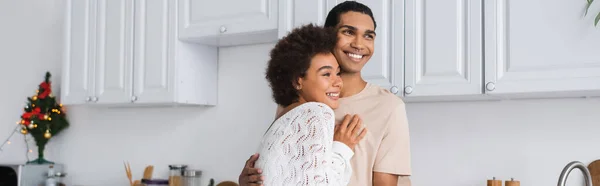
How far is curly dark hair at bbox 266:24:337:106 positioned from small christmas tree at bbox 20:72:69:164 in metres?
2.52

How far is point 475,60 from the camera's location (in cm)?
258

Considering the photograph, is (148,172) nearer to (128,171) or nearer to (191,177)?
(128,171)

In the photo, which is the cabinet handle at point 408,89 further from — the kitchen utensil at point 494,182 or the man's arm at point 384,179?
the man's arm at point 384,179

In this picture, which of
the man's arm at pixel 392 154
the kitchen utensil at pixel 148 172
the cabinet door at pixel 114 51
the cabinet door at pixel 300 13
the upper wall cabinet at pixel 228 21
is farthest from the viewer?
the kitchen utensil at pixel 148 172

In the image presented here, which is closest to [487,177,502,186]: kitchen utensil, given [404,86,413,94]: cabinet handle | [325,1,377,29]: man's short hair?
[404,86,413,94]: cabinet handle

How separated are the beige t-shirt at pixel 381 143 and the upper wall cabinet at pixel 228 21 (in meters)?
0.99

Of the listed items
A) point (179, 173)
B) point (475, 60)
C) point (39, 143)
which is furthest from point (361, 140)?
point (39, 143)

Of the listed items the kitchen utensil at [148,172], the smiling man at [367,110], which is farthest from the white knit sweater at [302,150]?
the kitchen utensil at [148,172]

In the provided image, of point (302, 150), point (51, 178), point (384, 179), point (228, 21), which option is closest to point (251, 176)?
point (302, 150)

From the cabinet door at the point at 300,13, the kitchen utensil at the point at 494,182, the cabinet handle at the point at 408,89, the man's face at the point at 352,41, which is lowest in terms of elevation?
the kitchen utensil at the point at 494,182

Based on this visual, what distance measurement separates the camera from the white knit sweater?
1817mm

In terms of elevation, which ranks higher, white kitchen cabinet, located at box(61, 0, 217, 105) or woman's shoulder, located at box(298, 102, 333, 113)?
white kitchen cabinet, located at box(61, 0, 217, 105)

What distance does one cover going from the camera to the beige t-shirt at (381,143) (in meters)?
2.15

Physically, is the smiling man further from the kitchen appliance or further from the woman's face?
the kitchen appliance
